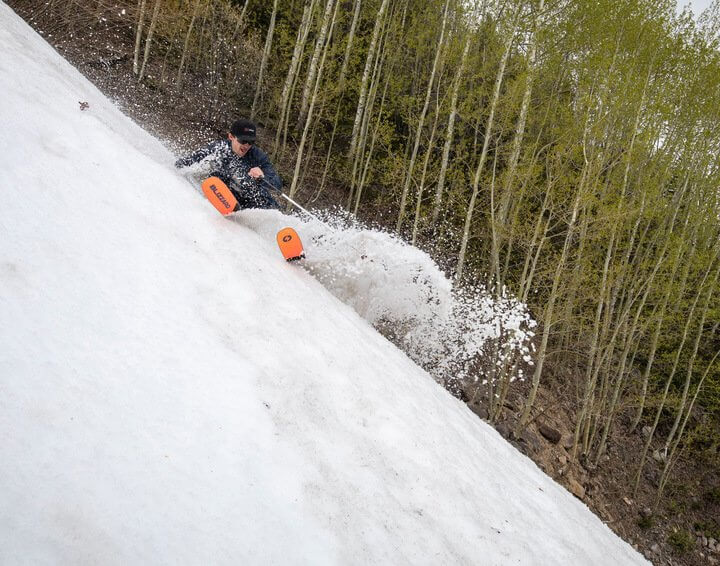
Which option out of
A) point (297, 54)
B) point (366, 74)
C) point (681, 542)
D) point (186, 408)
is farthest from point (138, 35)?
point (681, 542)

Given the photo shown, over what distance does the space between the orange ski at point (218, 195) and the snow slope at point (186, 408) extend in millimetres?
372

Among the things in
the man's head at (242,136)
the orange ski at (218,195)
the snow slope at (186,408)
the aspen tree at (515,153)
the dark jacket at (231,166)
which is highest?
the aspen tree at (515,153)

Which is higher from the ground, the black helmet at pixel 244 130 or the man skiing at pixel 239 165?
the black helmet at pixel 244 130

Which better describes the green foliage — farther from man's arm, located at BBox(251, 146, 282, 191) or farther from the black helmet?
the black helmet

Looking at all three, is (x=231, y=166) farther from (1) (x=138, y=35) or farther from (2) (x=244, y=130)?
(1) (x=138, y=35)

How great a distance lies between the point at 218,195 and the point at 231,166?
1.08m

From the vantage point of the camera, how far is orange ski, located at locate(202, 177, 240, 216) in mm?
4236

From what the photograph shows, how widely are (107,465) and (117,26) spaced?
15267 mm

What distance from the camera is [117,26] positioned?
12922 millimetres

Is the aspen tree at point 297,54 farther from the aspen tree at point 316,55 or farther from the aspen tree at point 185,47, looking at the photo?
the aspen tree at point 185,47

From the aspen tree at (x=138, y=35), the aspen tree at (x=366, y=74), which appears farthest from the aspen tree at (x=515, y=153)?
the aspen tree at (x=138, y=35)

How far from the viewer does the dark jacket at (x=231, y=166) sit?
5055 millimetres

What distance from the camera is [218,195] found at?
4.25 meters

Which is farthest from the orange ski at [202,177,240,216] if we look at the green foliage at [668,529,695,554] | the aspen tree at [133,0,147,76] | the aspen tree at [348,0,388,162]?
the green foliage at [668,529,695,554]
